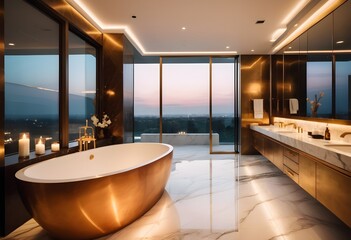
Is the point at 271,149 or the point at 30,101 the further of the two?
the point at 271,149

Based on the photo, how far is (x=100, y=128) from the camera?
4176 millimetres

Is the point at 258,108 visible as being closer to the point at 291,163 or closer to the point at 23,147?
the point at 291,163

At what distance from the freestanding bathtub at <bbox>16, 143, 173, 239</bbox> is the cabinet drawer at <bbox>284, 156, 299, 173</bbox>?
1.52m

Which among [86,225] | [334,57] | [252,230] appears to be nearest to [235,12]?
[334,57]

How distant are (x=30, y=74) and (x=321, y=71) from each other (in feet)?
11.7

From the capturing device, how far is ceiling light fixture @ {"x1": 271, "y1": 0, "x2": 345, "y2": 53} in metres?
2.77

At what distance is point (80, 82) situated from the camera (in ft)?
12.4

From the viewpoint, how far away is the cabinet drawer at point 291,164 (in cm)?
260

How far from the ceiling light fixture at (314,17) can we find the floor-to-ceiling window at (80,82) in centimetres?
342

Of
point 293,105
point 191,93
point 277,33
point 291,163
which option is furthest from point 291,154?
point 191,93

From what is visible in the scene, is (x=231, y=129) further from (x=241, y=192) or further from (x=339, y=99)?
(x=339, y=99)

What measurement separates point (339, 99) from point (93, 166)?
313 centimetres

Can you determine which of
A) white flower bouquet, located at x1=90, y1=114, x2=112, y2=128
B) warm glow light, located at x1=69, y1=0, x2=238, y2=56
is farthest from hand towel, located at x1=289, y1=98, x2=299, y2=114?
white flower bouquet, located at x1=90, y1=114, x2=112, y2=128

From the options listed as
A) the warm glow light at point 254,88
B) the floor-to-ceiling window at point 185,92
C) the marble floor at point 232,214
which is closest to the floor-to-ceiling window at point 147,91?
the floor-to-ceiling window at point 185,92
